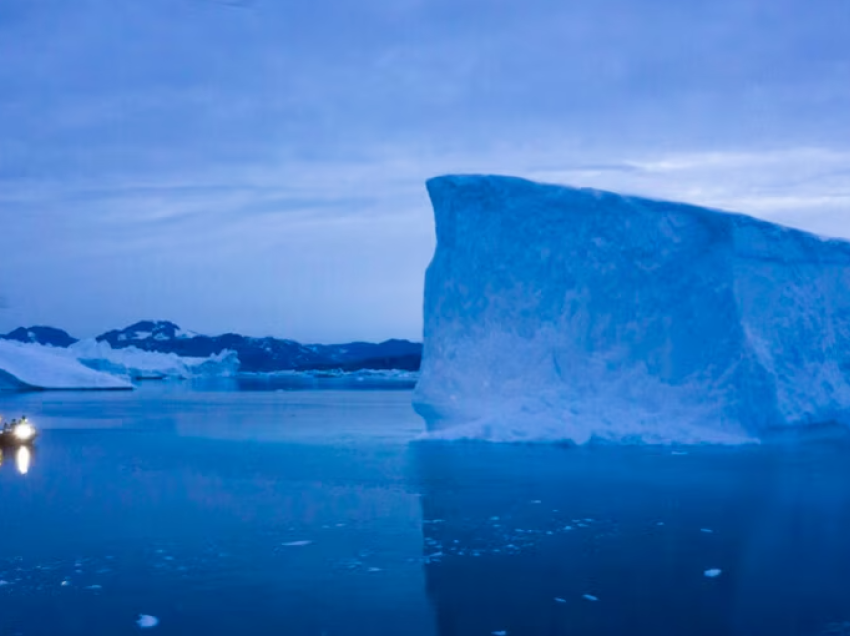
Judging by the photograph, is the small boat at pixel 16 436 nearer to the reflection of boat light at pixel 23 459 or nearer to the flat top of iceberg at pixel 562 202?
the reflection of boat light at pixel 23 459

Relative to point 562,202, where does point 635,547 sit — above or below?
below

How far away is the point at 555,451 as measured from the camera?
48.1 feet

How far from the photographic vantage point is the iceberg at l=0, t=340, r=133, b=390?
47.8 m

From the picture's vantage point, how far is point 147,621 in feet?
18.0

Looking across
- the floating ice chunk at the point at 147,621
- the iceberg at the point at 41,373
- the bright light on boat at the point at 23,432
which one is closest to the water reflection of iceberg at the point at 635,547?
the floating ice chunk at the point at 147,621

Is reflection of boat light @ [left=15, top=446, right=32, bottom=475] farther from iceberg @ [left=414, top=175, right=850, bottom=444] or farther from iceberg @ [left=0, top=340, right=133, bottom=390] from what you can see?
iceberg @ [left=0, top=340, right=133, bottom=390]

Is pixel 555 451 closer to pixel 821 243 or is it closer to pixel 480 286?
pixel 480 286

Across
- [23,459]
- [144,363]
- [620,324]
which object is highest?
[620,324]

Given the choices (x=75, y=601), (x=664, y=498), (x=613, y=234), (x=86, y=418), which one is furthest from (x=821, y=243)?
(x=86, y=418)

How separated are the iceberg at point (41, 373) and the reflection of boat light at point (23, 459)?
33.8 meters

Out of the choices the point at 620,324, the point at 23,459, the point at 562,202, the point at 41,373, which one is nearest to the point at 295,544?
the point at 23,459

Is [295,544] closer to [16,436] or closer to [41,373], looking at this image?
[16,436]

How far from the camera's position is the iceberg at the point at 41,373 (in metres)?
47.8

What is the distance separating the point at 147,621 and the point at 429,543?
276 cm
